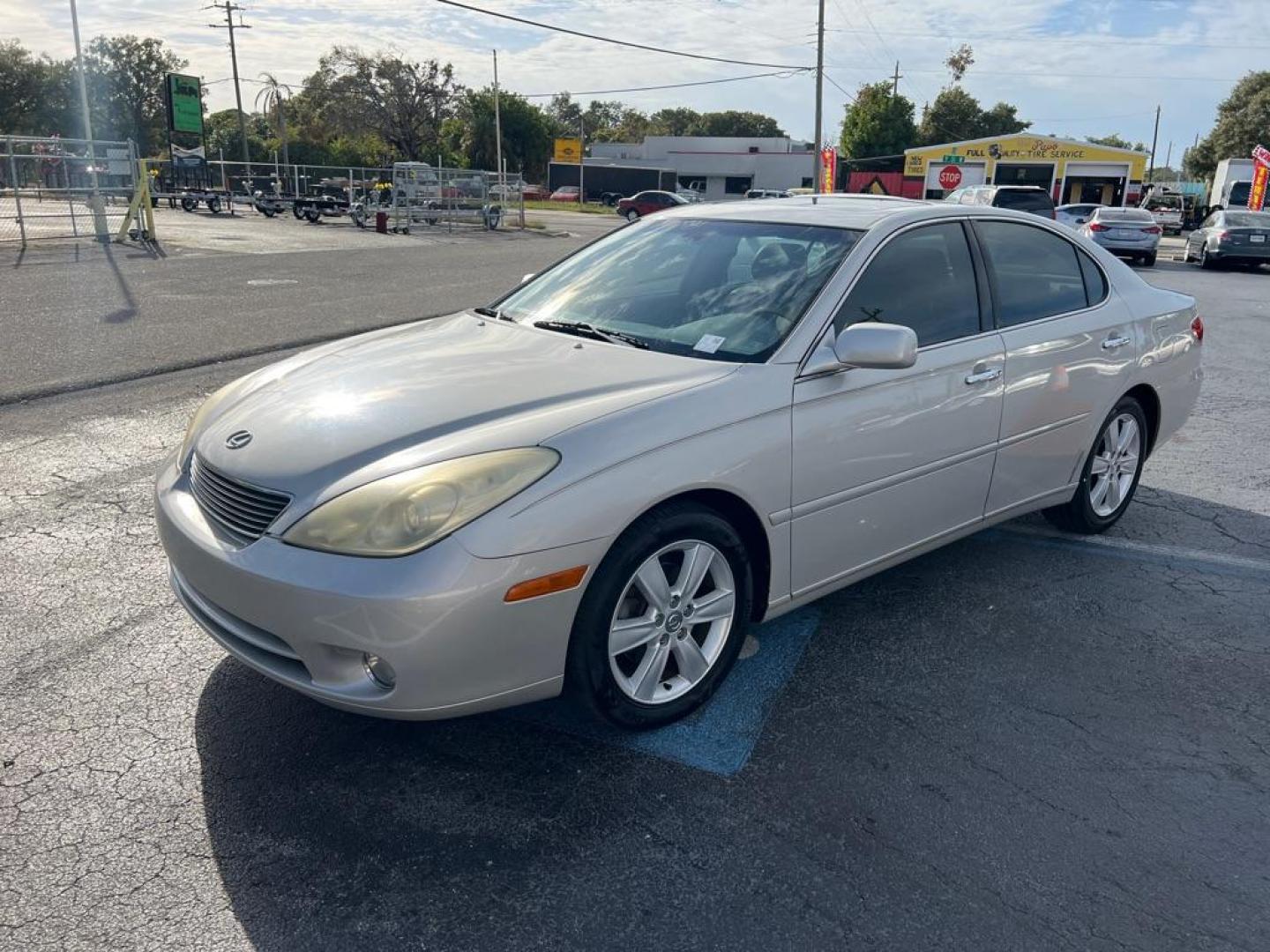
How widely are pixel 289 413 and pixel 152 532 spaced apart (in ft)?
6.09

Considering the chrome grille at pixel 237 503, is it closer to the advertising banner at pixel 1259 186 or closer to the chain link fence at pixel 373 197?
the chain link fence at pixel 373 197

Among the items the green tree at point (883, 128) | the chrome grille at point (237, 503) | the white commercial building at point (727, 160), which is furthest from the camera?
the white commercial building at point (727, 160)

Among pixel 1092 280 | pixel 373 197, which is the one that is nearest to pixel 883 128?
pixel 373 197

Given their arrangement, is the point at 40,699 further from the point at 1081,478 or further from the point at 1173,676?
the point at 1081,478

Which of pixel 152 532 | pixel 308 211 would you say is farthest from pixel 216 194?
pixel 152 532

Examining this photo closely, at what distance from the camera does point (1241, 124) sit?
209ft

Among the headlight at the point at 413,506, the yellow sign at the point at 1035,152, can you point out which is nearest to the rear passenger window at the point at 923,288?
the headlight at the point at 413,506

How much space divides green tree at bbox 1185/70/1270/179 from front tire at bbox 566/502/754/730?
68.8 m

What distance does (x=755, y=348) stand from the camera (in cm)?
344

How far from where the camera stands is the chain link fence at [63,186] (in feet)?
60.7

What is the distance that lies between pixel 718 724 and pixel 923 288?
1.89m

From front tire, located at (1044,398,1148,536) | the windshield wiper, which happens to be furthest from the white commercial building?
the windshield wiper

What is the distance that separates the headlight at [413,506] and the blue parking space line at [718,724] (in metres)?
0.91

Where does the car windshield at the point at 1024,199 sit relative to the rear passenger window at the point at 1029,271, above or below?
above
